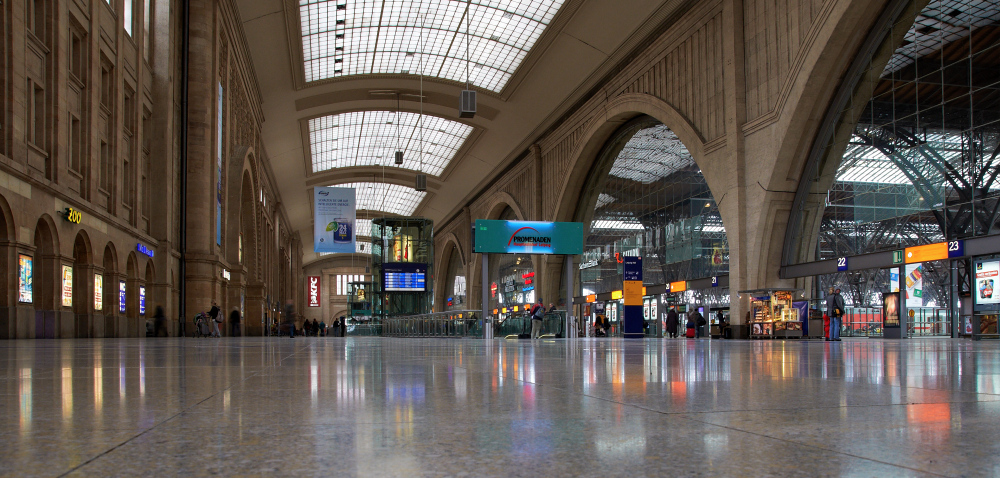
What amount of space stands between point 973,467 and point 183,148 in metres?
26.2

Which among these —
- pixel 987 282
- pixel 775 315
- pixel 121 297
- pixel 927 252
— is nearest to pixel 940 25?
pixel 927 252

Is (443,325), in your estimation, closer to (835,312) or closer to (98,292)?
(98,292)

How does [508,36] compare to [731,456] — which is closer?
[731,456]

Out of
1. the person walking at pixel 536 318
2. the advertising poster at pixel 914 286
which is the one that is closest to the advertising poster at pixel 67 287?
the person walking at pixel 536 318

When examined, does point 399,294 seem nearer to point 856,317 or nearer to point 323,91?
point 323,91

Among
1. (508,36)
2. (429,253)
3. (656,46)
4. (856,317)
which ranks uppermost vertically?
(508,36)

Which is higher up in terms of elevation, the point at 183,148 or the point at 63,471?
the point at 183,148

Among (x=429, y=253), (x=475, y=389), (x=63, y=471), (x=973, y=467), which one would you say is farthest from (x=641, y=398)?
(x=429, y=253)

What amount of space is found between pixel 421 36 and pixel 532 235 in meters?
14.3

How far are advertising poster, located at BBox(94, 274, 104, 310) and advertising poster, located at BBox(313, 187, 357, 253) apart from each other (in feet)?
42.6

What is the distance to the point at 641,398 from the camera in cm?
246

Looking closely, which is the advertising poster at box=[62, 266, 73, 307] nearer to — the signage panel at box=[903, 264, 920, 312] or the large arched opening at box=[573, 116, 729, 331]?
the large arched opening at box=[573, 116, 729, 331]

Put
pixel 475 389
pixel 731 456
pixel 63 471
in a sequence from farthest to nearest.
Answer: pixel 475 389, pixel 731 456, pixel 63 471

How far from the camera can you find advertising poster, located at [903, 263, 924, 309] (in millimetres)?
33031
